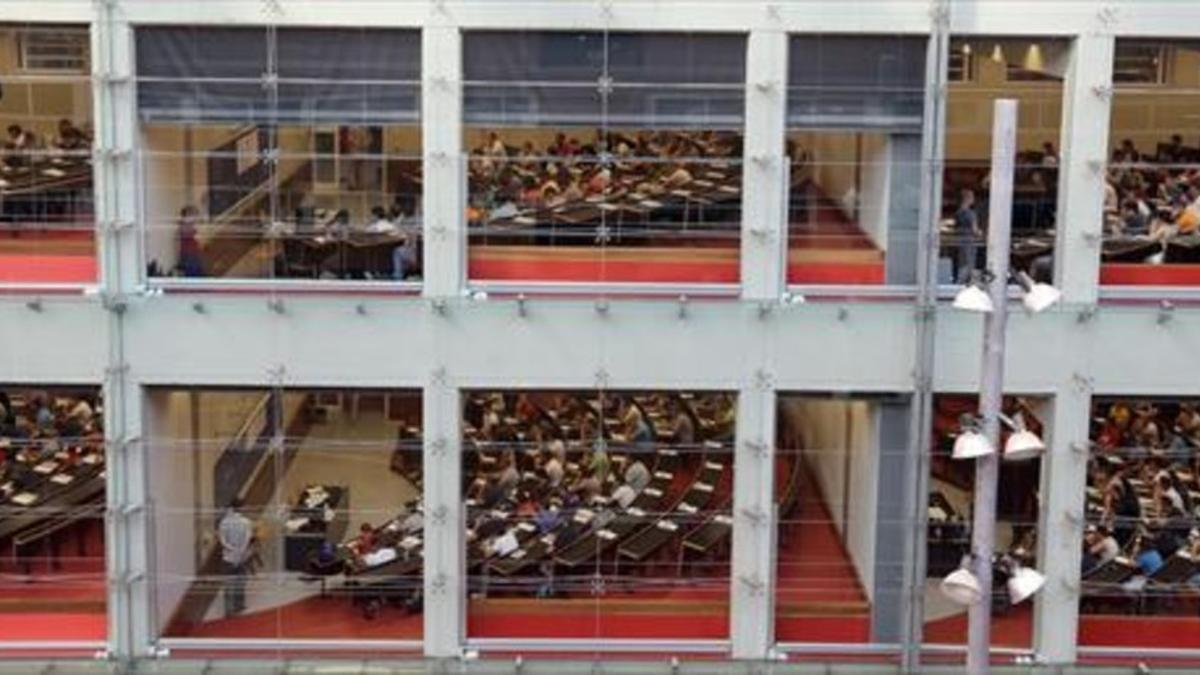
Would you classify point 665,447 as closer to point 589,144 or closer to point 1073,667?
point 589,144

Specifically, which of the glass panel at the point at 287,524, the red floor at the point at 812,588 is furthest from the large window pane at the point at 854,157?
the glass panel at the point at 287,524

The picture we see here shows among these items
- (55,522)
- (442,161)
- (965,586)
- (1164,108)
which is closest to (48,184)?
(55,522)

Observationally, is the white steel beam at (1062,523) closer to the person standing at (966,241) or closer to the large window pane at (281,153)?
the person standing at (966,241)

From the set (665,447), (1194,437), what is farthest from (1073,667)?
(665,447)

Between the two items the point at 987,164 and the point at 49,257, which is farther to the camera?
the point at 987,164

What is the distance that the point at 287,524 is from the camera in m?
12.5

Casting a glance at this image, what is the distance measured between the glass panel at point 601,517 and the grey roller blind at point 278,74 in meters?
2.03

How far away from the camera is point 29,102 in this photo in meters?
13.2

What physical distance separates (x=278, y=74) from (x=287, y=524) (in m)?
2.94

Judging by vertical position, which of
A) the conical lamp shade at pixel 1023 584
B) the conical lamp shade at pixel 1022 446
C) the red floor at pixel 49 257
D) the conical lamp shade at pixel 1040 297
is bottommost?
the conical lamp shade at pixel 1023 584

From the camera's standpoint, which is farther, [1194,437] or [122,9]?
[1194,437]

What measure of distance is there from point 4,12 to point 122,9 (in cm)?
70

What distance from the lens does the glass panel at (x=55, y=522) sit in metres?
12.3

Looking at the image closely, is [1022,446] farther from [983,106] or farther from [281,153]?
[281,153]
